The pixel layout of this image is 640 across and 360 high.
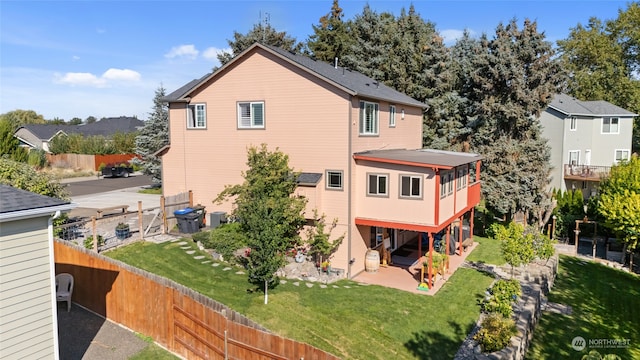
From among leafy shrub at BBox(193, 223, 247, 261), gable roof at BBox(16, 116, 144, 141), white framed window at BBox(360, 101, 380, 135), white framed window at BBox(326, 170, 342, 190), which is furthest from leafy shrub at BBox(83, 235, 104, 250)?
gable roof at BBox(16, 116, 144, 141)

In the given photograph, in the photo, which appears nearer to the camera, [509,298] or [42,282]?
[42,282]

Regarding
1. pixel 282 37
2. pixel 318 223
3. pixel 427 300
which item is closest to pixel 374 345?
pixel 427 300

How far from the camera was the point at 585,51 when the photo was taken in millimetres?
Answer: 57906

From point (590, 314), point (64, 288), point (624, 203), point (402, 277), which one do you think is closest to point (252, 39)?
point (402, 277)

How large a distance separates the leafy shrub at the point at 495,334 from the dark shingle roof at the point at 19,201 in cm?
1146

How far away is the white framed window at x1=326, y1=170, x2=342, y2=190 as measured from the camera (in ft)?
61.0

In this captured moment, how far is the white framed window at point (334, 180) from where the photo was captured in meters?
18.6

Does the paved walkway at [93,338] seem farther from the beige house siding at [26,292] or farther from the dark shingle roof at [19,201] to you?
the dark shingle roof at [19,201]

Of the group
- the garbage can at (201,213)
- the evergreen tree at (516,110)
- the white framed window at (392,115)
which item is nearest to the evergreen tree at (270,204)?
the garbage can at (201,213)

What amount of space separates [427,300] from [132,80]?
1688 inches

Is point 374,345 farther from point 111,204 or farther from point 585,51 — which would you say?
point 585,51

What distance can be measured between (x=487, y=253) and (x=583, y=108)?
23.7 meters

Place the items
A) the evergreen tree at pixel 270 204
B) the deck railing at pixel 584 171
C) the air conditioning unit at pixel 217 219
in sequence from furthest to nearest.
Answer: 1. the deck railing at pixel 584 171
2. the air conditioning unit at pixel 217 219
3. the evergreen tree at pixel 270 204

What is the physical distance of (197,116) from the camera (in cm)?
2239
